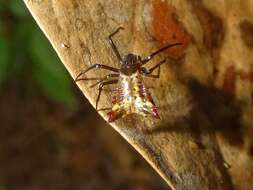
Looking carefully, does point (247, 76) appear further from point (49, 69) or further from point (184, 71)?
point (49, 69)

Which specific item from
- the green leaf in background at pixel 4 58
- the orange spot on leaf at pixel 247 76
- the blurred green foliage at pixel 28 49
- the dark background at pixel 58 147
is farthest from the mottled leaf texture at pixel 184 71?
the dark background at pixel 58 147

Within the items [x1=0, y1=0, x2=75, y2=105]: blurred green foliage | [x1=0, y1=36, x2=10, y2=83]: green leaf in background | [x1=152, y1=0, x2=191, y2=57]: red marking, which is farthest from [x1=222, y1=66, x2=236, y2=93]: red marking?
[x1=0, y1=36, x2=10, y2=83]: green leaf in background

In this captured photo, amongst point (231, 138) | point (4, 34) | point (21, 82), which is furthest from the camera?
point (21, 82)

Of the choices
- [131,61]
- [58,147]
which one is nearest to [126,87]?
[131,61]

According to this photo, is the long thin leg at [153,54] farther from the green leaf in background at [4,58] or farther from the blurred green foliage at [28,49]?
the green leaf in background at [4,58]

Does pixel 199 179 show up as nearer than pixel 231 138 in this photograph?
Yes

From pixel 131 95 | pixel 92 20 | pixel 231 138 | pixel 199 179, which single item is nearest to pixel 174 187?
pixel 199 179

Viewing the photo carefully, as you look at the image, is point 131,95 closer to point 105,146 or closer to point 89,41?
point 89,41
